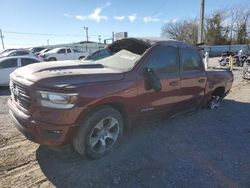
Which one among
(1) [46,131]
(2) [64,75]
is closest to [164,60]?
(2) [64,75]

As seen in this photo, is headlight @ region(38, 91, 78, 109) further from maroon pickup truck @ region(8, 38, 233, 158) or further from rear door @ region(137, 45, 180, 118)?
rear door @ region(137, 45, 180, 118)

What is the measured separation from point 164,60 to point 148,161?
184 centimetres

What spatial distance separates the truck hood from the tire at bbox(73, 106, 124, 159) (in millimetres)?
477

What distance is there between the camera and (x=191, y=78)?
520 centimetres

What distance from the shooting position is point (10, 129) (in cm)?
502

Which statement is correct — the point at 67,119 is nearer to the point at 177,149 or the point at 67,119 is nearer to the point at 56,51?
the point at 177,149

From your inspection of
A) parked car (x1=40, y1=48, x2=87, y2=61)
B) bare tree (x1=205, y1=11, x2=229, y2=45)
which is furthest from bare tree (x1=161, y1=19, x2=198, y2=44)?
parked car (x1=40, y1=48, x2=87, y2=61)

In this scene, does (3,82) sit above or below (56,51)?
below

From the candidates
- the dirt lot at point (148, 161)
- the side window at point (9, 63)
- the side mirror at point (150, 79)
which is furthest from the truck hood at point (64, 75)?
the side window at point (9, 63)

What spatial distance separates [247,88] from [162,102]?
719cm

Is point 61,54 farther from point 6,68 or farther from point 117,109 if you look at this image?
point 117,109

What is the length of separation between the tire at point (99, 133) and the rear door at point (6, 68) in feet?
25.6

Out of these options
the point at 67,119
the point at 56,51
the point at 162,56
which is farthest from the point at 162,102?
the point at 56,51

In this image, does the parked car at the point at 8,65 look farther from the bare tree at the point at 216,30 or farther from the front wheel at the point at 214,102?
the bare tree at the point at 216,30
